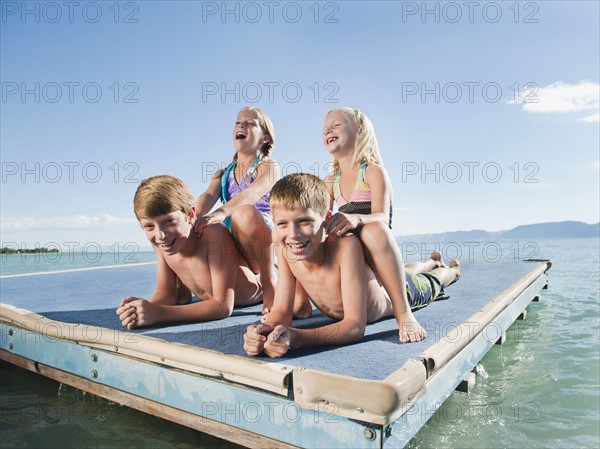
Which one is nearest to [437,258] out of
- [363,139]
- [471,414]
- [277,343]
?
[471,414]

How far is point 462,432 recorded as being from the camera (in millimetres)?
1891

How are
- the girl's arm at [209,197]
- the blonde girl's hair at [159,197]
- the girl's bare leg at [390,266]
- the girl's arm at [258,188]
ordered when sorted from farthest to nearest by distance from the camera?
the girl's arm at [209,197]
the girl's arm at [258,188]
the blonde girl's hair at [159,197]
the girl's bare leg at [390,266]

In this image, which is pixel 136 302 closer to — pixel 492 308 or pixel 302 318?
pixel 302 318

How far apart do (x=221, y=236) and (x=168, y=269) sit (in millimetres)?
310

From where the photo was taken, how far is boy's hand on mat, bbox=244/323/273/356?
1.38 meters

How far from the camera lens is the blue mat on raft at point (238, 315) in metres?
1.37

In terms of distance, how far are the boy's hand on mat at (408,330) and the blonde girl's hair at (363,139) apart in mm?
769

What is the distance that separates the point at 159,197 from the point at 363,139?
97cm

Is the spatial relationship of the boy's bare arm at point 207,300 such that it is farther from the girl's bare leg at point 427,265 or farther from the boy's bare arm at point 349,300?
the girl's bare leg at point 427,265

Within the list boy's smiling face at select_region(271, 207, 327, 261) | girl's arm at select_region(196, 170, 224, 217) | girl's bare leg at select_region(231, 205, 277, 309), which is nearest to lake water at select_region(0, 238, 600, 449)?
girl's bare leg at select_region(231, 205, 277, 309)

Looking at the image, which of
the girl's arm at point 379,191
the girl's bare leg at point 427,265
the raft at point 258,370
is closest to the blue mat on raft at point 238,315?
the raft at point 258,370

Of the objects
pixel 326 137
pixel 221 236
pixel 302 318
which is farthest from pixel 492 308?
pixel 221 236

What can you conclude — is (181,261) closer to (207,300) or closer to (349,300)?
(207,300)

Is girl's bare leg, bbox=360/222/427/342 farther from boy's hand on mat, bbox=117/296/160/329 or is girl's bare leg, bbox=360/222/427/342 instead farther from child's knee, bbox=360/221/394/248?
boy's hand on mat, bbox=117/296/160/329
